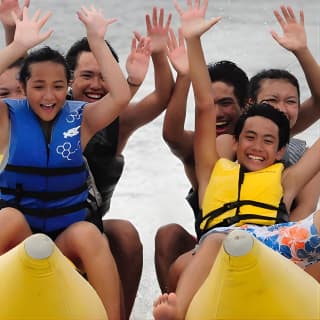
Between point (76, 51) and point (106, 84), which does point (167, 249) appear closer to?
point (106, 84)

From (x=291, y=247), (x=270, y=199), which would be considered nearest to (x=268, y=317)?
(x=291, y=247)

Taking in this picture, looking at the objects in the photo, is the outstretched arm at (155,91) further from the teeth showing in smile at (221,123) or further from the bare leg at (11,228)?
the bare leg at (11,228)

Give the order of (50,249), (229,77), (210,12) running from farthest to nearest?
(210,12), (229,77), (50,249)

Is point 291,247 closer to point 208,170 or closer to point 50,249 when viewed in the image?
point 208,170

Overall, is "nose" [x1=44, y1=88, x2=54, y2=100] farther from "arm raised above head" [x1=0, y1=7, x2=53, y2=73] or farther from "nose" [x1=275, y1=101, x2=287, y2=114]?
"nose" [x1=275, y1=101, x2=287, y2=114]

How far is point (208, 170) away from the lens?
82.9 inches

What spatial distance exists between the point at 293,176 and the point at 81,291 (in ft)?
2.06

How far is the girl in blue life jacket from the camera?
200cm

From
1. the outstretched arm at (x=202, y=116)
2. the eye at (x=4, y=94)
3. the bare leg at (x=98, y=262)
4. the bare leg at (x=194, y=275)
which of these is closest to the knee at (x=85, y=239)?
the bare leg at (x=98, y=262)

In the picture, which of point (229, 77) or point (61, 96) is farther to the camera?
point (229, 77)

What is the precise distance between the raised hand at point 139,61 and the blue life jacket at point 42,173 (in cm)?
22

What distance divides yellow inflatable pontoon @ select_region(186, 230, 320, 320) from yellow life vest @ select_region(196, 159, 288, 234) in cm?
40

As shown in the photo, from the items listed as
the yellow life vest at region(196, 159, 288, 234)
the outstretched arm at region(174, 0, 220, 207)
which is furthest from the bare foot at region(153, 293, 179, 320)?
the outstretched arm at region(174, 0, 220, 207)

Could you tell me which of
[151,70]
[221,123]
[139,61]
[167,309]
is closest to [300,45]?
[221,123]
